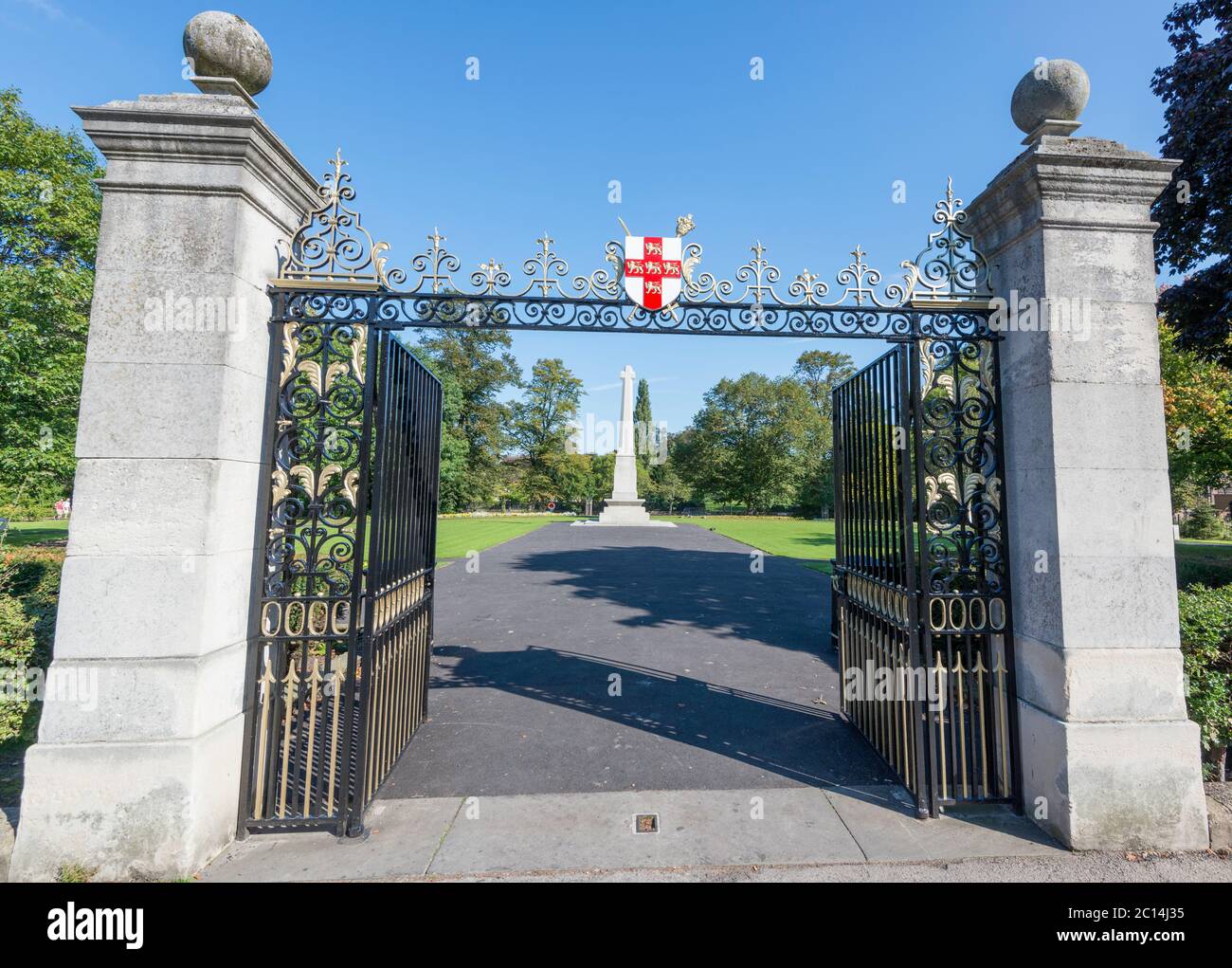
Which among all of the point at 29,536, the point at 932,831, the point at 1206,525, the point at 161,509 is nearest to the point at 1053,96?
the point at 932,831

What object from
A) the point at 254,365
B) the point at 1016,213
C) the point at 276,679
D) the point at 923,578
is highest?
the point at 1016,213

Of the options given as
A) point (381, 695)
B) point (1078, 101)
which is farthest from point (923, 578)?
point (381, 695)

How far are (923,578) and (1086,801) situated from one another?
144cm

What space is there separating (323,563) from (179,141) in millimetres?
2603

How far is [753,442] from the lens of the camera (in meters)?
55.2

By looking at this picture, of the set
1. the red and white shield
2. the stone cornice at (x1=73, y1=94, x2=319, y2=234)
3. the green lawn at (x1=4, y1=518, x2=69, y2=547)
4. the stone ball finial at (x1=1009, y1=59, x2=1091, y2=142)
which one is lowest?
the green lawn at (x1=4, y1=518, x2=69, y2=547)

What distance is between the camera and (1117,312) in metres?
3.37

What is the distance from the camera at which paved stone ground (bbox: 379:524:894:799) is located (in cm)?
405

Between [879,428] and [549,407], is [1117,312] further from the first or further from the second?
[549,407]

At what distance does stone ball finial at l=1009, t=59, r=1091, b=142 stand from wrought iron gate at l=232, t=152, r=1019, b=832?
615mm

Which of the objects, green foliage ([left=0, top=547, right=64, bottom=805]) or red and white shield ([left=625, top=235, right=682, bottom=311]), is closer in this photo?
green foliage ([left=0, top=547, right=64, bottom=805])

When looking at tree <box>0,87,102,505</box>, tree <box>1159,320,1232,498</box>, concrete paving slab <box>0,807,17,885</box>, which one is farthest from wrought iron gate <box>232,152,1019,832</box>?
tree <box>1159,320,1232,498</box>

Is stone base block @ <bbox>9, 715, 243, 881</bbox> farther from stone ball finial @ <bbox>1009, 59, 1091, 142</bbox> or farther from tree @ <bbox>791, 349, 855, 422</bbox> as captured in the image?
tree @ <bbox>791, 349, 855, 422</bbox>
